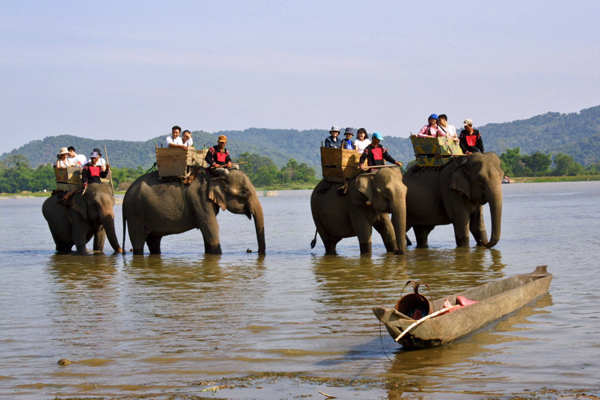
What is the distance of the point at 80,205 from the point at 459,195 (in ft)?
27.5

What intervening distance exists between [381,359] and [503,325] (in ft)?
6.98

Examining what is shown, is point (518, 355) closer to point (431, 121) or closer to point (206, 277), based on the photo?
point (206, 277)

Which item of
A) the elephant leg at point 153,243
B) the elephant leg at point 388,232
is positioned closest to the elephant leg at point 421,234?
the elephant leg at point 388,232

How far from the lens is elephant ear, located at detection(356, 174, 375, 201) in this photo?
17188 millimetres

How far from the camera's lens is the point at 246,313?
1175 cm

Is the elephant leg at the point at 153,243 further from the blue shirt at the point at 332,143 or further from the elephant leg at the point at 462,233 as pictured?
the elephant leg at the point at 462,233

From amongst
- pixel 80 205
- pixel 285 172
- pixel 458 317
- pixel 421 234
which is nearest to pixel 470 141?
pixel 421 234

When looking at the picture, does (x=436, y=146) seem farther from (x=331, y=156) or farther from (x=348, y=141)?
(x=331, y=156)

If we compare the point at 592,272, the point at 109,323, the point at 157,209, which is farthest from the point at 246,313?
the point at 157,209

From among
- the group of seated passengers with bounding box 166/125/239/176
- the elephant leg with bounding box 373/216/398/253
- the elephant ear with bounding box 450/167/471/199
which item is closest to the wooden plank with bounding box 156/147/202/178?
the group of seated passengers with bounding box 166/125/239/176

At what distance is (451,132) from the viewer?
1900cm

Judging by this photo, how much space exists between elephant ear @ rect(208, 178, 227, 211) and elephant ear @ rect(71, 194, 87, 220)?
3.27 meters

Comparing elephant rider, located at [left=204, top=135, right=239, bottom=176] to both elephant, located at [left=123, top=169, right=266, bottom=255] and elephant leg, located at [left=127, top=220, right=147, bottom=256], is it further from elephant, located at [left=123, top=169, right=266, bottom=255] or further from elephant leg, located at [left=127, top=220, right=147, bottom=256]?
elephant leg, located at [left=127, top=220, right=147, bottom=256]

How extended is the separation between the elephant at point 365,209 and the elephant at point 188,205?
1422 millimetres
